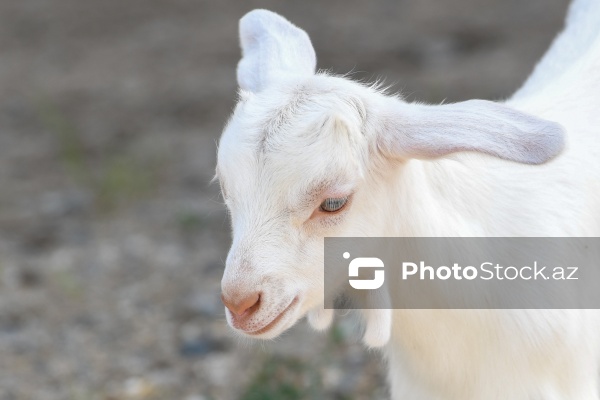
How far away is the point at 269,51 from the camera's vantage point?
107 inches

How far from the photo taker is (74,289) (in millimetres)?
4637

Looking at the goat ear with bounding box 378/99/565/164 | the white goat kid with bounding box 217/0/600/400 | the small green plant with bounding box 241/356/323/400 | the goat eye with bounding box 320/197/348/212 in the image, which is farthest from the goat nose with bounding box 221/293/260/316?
the small green plant with bounding box 241/356/323/400

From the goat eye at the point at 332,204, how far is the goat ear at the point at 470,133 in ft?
0.52

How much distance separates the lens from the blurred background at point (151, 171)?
406 cm

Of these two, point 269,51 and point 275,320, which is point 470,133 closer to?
point 275,320

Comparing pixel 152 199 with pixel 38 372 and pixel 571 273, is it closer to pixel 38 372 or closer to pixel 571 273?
pixel 38 372

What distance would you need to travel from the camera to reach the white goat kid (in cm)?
228

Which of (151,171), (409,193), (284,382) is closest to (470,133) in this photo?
(409,193)

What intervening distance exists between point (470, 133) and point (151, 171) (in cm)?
362

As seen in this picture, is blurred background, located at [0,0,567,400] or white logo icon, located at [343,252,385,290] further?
blurred background, located at [0,0,567,400]

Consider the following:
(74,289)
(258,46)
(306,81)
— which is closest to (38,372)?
(74,289)

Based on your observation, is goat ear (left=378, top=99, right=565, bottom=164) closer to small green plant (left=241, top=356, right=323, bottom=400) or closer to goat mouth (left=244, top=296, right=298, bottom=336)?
goat mouth (left=244, top=296, right=298, bottom=336)

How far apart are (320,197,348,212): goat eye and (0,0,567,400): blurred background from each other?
0.71 metres

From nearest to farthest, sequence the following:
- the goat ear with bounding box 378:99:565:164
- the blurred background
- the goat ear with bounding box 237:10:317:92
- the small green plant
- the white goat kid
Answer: the goat ear with bounding box 378:99:565:164 < the white goat kid < the goat ear with bounding box 237:10:317:92 < the small green plant < the blurred background
